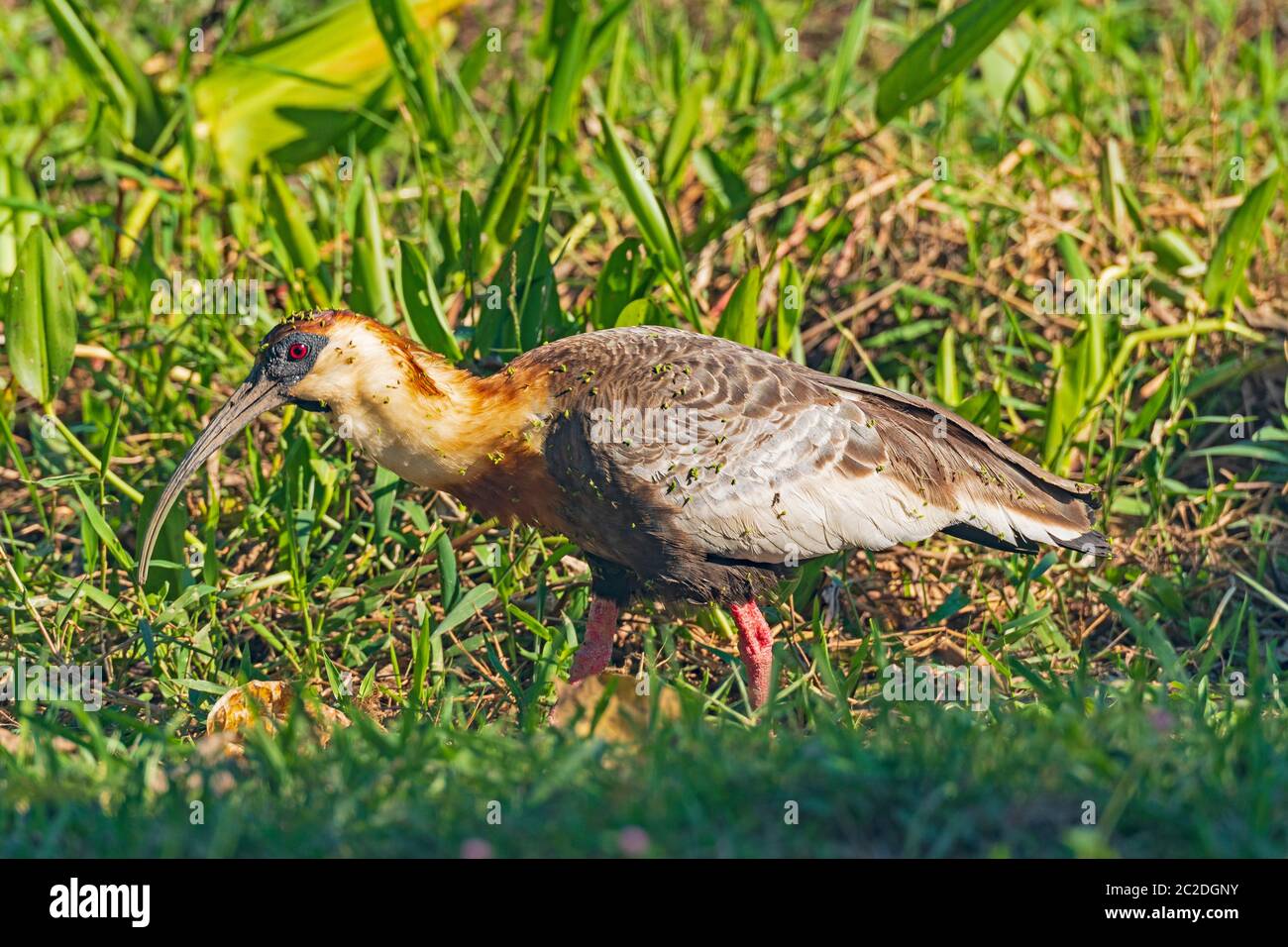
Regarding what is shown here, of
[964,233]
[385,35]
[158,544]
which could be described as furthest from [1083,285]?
[158,544]

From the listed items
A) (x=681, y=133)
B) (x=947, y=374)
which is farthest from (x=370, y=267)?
(x=947, y=374)

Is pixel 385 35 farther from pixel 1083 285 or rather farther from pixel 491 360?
pixel 1083 285

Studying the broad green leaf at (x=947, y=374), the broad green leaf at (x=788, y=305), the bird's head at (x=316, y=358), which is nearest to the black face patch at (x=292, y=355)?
the bird's head at (x=316, y=358)

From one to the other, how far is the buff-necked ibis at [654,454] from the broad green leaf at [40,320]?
0.90 metres


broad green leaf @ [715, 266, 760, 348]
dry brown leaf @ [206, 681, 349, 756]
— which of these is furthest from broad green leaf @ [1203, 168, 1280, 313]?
dry brown leaf @ [206, 681, 349, 756]

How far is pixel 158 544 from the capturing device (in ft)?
15.2

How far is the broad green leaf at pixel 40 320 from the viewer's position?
4777mm

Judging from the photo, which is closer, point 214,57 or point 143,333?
point 143,333

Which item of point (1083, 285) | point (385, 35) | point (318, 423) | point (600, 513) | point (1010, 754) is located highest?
point (385, 35)

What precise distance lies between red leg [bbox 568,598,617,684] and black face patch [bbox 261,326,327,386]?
45.3 inches

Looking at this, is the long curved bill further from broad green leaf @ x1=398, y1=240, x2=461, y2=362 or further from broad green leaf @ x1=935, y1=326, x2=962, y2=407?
broad green leaf @ x1=935, y1=326, x2=962, y2=407

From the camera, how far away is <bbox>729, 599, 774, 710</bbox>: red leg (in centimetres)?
429
